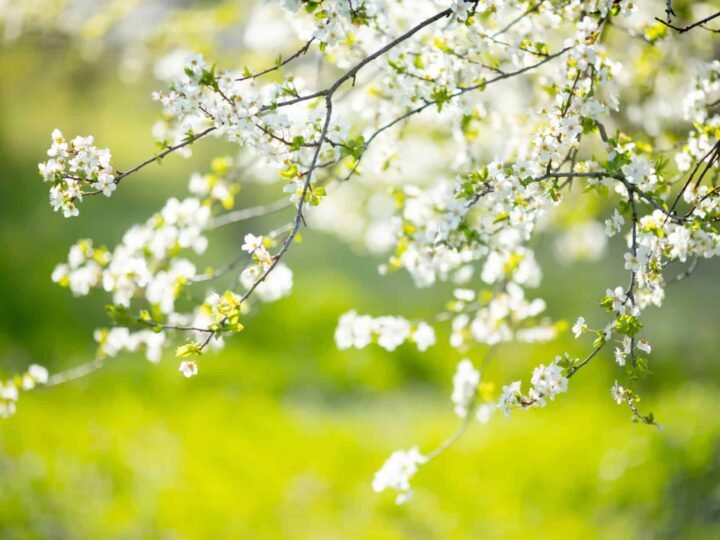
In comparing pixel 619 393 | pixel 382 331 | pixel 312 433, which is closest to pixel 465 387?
pixel 382 331

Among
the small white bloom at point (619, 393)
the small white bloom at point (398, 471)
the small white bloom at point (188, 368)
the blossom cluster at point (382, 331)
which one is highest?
the blossom cluster at point (382, 331)

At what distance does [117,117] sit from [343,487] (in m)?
10.8

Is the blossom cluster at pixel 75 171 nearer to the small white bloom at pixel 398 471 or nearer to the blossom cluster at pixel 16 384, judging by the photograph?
the blossom cluster at pixel 16 384

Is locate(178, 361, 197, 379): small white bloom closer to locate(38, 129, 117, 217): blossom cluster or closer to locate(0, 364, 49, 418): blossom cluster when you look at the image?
locate(38, 129, 117, 217): blossom cluster

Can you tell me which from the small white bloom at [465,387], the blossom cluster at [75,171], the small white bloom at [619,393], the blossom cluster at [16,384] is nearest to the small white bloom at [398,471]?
the small white bloom at [465,387]

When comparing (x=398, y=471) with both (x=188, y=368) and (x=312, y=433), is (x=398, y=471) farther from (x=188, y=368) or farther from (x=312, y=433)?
(x=312, y=433)

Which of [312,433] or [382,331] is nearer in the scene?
[382,331]

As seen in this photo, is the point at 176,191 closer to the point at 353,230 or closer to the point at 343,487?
the point at 353,230

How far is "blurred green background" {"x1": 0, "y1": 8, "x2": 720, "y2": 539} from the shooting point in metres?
4.51

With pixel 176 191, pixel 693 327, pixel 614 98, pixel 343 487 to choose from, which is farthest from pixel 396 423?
pixel 176 191

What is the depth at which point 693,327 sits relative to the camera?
9.83 m

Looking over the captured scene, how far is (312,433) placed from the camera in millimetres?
5953

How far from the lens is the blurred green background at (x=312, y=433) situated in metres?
4.51

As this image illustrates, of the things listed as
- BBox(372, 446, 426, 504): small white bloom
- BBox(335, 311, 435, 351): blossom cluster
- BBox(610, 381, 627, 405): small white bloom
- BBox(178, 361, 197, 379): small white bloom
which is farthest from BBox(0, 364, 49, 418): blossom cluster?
BBox(610, 381, 627, 405): small white bloom
